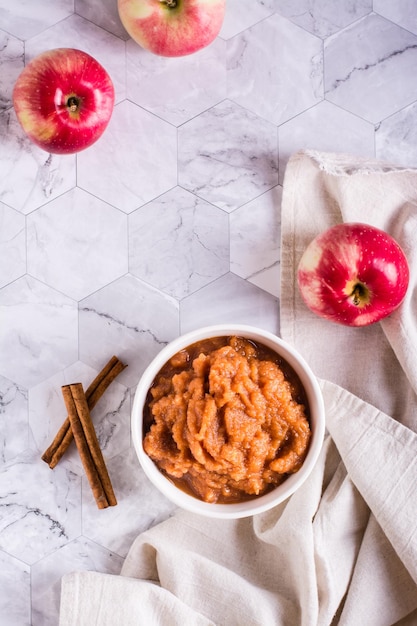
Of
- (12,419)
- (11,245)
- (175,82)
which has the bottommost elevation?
(12,419)

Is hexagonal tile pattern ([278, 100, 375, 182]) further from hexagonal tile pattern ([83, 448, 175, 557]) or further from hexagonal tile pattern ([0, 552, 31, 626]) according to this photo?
hexagonal tile pattern ([0, 552, 31, 626])

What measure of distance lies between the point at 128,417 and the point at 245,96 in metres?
0.62

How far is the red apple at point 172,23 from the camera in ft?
4.13

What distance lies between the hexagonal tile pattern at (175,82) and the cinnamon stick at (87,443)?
521mm

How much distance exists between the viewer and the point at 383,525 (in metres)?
1.27

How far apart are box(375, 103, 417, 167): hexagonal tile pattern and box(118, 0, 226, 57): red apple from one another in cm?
35

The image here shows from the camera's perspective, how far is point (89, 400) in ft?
4.40

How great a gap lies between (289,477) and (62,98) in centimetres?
71

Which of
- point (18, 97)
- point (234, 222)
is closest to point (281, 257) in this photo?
point (234, 222)

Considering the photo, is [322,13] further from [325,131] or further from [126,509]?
[126,509]

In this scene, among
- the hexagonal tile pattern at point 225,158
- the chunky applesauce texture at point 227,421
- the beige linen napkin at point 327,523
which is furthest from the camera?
the hexagonal tile pattern at point 225,158

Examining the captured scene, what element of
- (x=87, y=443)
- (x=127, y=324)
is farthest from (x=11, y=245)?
(x=87, y=443)

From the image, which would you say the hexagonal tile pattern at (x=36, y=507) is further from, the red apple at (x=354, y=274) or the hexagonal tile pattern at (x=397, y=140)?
the hexagonal tile pattern at (x=397, y=140)

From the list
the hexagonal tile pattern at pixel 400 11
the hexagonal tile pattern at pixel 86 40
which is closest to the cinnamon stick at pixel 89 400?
the hexagonal tile pattern at pixel 86 40
